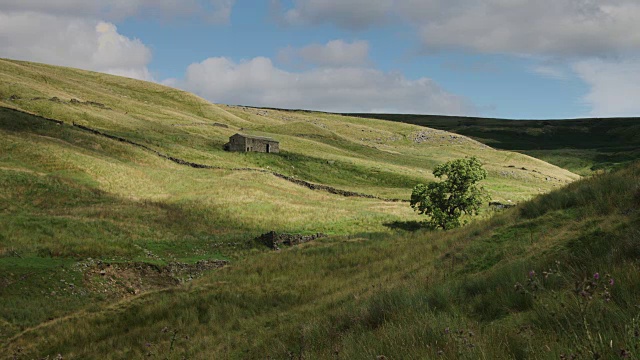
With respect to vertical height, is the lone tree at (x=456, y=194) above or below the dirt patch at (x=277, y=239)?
above

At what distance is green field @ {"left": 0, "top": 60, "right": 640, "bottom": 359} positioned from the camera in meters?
5.97

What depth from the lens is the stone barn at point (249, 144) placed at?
287ft

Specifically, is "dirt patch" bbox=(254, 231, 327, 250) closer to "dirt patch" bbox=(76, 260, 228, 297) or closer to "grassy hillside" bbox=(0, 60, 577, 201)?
"dirt patch" bbox=(76, 260, 228, 297)

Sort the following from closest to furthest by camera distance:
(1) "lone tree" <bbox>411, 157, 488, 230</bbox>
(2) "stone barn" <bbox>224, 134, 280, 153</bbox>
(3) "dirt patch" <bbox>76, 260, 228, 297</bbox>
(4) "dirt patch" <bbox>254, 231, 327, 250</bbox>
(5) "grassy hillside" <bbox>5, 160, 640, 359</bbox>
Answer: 1. (5) "grassy hillside" <bbox>5, 160, 640, 359</bbox>
2. (3) "dirt patch" <bbox>76, 260, 228, 297</bbox>
3. (4) "dirt patch" <bbox>254, 231, 327, 250</bbox>
4. (1) "lone tree" <bbox>411, 157, 488, 230</bbox>
5. (2) "stone barn" <bbox>224, 134, 280, 153</bbox>

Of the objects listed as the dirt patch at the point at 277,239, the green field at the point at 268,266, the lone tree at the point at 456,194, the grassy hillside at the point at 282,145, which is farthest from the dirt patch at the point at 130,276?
the grassy hillside at the point at 282,145

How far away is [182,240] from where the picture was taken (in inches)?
1307

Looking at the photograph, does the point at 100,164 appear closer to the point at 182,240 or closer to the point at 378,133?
the point at 182,240

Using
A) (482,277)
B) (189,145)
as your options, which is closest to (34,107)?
(189,145)

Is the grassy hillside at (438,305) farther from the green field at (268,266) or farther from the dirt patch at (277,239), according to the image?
the dirt patch at (277,239)

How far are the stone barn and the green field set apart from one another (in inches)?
731

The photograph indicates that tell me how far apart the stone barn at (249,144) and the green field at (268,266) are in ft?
60.9

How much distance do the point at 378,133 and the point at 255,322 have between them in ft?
518

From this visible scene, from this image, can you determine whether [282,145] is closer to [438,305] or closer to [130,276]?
[130,276]

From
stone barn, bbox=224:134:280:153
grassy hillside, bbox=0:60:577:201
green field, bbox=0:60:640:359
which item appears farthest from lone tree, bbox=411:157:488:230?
stone barn, bbox=224:134:280:153
